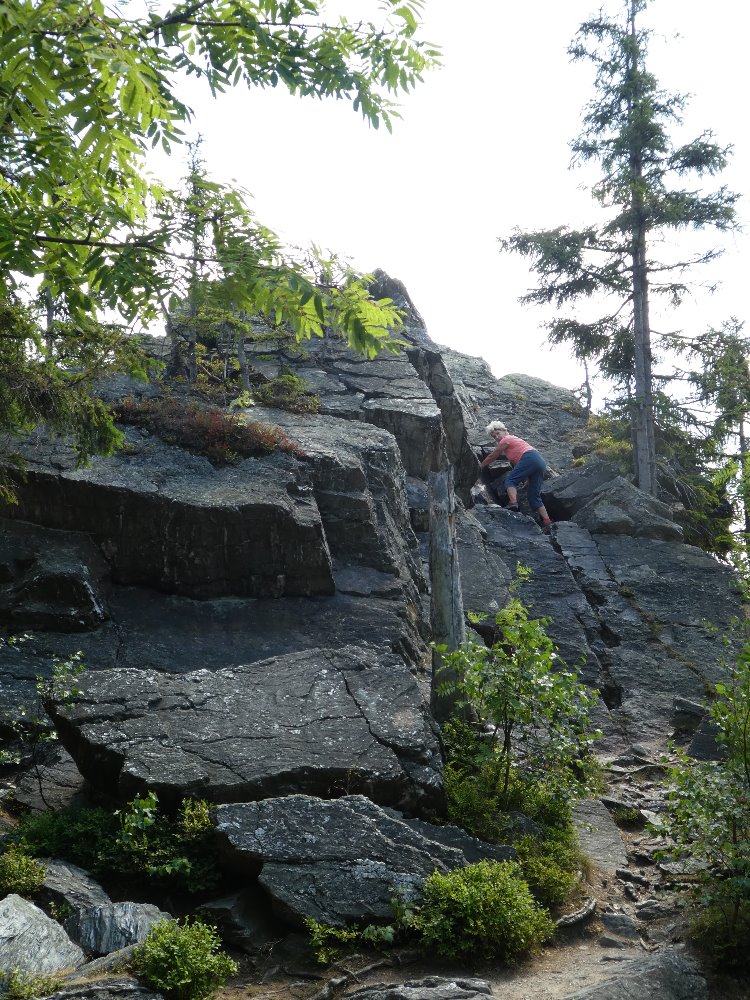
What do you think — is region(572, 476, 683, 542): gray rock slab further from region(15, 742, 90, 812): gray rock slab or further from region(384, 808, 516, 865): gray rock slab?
region(15, 742, 90, 812): gray rock slab

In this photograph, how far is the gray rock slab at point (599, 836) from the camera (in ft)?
29.2

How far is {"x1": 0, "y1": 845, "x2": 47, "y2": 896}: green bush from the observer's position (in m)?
6.65

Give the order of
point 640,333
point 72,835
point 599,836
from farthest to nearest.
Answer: point 640,333, point 599,836, point 72,835

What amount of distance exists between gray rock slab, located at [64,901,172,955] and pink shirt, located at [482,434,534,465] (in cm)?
1574

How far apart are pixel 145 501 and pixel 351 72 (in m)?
6.77

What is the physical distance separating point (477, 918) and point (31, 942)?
3384 millimetres

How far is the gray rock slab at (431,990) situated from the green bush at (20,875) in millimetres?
2747

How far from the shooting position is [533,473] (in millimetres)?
20547

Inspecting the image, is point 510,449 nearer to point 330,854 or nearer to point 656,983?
point 330,854

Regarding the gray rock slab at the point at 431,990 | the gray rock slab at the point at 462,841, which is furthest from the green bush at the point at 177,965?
the gray rock slab at the point at 462,841

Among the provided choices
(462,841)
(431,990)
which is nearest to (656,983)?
(431,990)

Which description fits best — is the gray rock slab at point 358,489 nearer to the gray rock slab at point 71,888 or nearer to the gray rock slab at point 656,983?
the gray rock slab at point 71,888

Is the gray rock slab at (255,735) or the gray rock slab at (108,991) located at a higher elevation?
the gray rock slab at (255,735)

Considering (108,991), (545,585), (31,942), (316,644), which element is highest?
(545,585)
